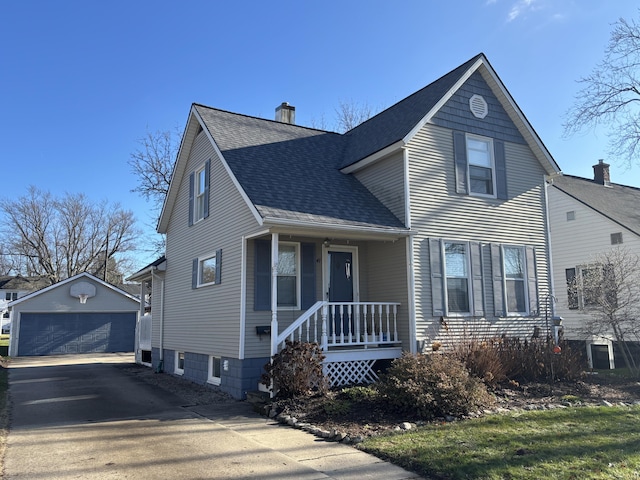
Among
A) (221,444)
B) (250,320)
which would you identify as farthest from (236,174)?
(221,444)

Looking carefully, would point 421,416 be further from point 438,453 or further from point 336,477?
point 336,477

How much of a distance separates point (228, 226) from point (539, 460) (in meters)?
8.17

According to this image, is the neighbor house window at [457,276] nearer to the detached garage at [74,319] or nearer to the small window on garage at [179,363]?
the small window on garage at [179,363]

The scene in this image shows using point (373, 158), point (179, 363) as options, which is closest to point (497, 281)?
point (373, 158)

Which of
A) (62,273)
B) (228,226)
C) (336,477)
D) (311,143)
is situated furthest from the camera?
(62,273)

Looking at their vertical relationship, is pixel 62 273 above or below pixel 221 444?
above

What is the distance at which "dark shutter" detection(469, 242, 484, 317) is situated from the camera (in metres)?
12.1

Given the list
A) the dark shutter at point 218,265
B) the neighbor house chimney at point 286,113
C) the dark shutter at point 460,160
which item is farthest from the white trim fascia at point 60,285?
the dark shutter at point 460,160

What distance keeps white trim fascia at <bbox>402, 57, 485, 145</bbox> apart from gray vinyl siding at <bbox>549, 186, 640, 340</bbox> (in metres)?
8.71

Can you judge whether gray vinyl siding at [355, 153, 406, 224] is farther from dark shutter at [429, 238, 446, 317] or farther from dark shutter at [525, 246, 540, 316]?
dark shutter at [525, 246, 540, 316]

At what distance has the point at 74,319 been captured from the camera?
27.1 m

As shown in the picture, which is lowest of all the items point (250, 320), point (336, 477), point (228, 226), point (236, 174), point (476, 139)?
point (336, 477)

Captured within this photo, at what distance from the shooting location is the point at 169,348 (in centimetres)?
1568

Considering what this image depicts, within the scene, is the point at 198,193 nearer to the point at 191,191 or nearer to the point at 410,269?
the point at 191,191
